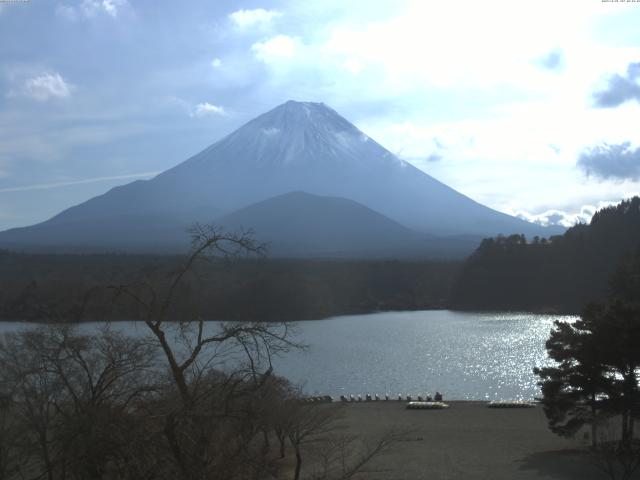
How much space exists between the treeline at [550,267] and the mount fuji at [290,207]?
31108 millimetres

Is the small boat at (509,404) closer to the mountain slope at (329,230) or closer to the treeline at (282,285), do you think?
the treeline at (282,285)

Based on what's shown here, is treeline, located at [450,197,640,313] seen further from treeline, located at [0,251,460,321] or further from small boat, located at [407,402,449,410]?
small boat, located at [407,402,449,410]

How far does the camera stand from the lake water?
19.7 meters

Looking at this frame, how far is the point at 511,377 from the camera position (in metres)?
21.1

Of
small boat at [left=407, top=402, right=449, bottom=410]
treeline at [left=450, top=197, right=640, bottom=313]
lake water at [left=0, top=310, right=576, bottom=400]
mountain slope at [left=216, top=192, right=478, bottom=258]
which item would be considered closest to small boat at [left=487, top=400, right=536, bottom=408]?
small boat at [left=407, top=402, right=449, bottom=410]

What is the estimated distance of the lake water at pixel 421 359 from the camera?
64.6 ft

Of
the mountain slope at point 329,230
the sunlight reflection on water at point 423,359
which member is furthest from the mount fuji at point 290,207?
the sunlight reflection on water at point 423,359

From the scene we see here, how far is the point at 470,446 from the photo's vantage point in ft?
38.6

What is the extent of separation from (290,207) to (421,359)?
74224 mm

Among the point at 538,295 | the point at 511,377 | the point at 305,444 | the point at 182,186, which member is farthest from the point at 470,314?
the point at 182,186

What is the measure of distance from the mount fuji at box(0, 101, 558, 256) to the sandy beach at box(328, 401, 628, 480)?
65944 mm

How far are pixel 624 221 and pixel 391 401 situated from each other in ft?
112

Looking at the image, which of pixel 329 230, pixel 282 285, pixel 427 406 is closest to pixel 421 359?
→ pixel 427 406

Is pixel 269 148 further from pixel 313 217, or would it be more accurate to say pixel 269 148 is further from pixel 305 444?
pixel 305 444
